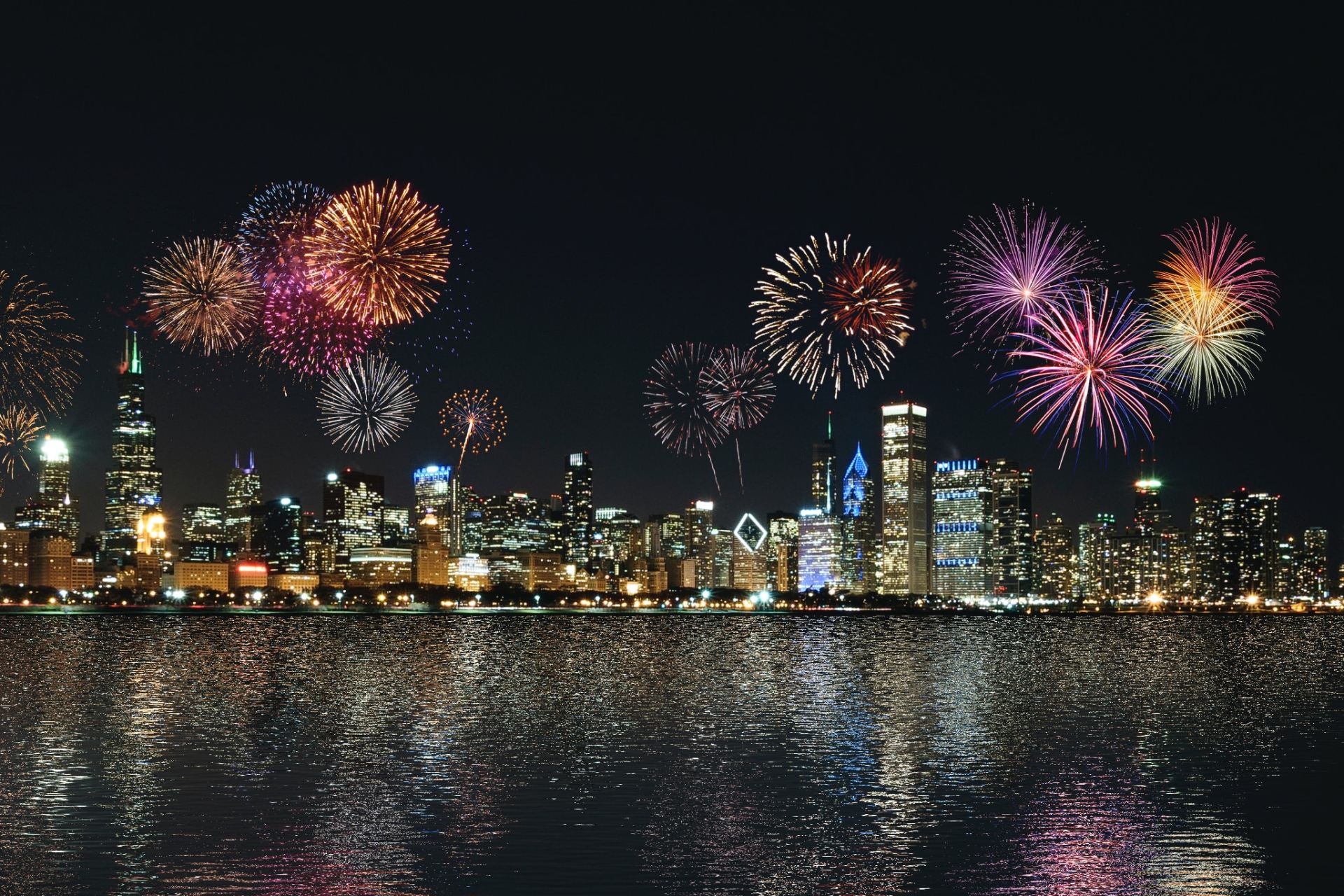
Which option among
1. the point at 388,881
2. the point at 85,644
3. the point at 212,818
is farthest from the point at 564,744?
the point at 85,644

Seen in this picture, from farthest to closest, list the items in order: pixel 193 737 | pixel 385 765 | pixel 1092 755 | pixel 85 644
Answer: pixel 85 644 < pixel 193 737 < pixel 1092 755 < pixel 385 765

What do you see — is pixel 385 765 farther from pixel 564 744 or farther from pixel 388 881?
pixel 388 881

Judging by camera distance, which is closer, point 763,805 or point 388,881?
point 388,881

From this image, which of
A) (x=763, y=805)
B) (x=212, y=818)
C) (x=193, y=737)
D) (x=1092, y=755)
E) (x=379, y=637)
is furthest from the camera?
(x=379, y=637)

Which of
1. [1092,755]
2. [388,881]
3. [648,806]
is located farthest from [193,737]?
[1092,755]

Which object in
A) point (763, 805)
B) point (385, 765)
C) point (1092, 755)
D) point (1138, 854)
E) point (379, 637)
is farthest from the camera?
point (379, 637)

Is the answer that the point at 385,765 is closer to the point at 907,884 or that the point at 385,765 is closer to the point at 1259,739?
the point at 907,884
